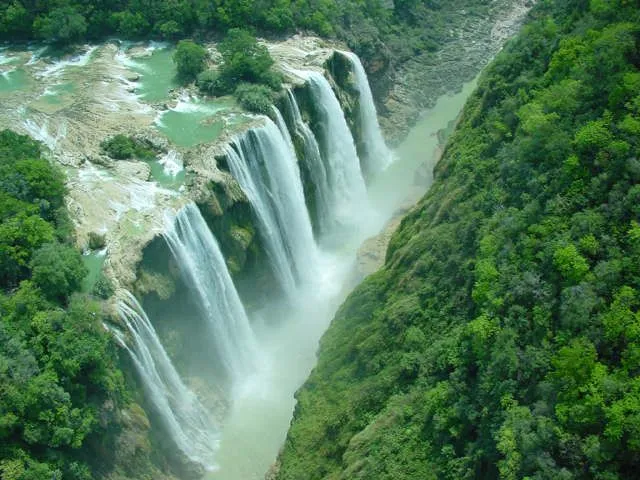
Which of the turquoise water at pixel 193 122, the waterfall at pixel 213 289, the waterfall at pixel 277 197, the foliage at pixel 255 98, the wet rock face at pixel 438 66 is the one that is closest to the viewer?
the waterfall at pixel 213 289

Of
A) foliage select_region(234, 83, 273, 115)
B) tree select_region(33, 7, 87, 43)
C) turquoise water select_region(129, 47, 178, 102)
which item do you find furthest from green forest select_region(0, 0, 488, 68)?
foliage select_region(234, 83, 273, 115)

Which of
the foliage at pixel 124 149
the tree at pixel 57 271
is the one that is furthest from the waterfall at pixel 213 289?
the foliage at pixel 124 149

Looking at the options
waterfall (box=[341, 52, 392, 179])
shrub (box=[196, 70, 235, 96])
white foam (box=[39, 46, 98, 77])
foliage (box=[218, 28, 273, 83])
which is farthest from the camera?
waterfall (box=[341, 52, 392, 179])

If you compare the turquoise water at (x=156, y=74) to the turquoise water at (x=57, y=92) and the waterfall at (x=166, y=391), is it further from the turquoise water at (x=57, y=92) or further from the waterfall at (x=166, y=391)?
the waterfall at (x=166, y=391)

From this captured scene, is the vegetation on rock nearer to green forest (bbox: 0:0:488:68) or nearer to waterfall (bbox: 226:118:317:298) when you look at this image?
waterfall (bbox: 226:118:317:298)

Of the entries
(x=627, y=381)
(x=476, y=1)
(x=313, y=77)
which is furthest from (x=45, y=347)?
(x=476, y=1)
